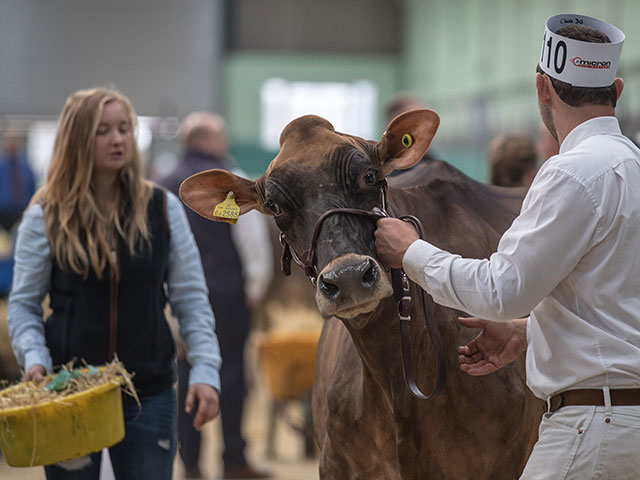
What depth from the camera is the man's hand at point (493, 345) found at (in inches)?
105

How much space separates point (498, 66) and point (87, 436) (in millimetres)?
15879

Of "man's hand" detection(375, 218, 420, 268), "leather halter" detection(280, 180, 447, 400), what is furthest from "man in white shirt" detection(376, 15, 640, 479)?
"leather halter" detection(280, 180, 447, 400)

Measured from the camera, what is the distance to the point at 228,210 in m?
3.05

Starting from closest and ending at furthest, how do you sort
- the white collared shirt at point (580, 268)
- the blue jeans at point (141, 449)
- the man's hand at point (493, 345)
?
the white collared shirt at point (580, 268) → the man's hand at point (493, 345) → the blue jeans at point (141, 449)

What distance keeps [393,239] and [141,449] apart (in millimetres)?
1282

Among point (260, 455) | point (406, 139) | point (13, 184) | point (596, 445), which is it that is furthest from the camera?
point (13, 184)

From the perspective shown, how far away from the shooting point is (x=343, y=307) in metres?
2.50

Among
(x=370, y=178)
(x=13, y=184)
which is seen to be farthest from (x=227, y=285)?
(x=13, y=184)

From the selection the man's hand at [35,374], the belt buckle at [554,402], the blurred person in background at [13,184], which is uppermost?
the belt buckle at [554,402]

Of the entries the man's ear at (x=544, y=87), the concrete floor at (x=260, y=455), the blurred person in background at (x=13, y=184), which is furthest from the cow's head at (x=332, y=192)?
the blurred person in background at (x=13, y=184)

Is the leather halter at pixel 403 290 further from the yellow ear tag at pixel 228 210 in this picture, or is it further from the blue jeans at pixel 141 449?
the blue jeans at pixel 141 449

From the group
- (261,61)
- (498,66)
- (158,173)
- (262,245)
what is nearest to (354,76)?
(261,61)

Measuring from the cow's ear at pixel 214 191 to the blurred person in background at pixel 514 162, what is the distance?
273 centimetres

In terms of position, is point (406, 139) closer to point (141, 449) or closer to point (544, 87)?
point (544, 87)
